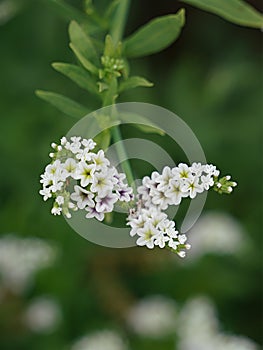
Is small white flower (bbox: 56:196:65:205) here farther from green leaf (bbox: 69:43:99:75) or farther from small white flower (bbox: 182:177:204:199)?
green leaf (bbox: 69:43:99:75)

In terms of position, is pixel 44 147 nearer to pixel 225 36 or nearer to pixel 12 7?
pixel 12 7

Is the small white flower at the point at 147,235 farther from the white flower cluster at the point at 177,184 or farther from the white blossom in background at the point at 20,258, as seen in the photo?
the white blossom in background at the point at 20,258

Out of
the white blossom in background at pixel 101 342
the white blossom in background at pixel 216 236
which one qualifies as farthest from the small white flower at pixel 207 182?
the white blossom in background at pixel 216 236

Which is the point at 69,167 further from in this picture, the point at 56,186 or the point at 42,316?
the point at 42,316

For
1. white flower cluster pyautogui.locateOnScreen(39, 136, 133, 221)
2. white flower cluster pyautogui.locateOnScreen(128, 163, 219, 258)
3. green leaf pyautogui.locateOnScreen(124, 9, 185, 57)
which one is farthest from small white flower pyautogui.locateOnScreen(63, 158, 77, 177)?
green leaf pyautogui.locateOnScreen(124, 9, 185, 57)

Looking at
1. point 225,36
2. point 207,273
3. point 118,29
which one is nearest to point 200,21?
point 225,36

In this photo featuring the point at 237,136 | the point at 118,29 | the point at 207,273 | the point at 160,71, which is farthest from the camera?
the point at 160,71
